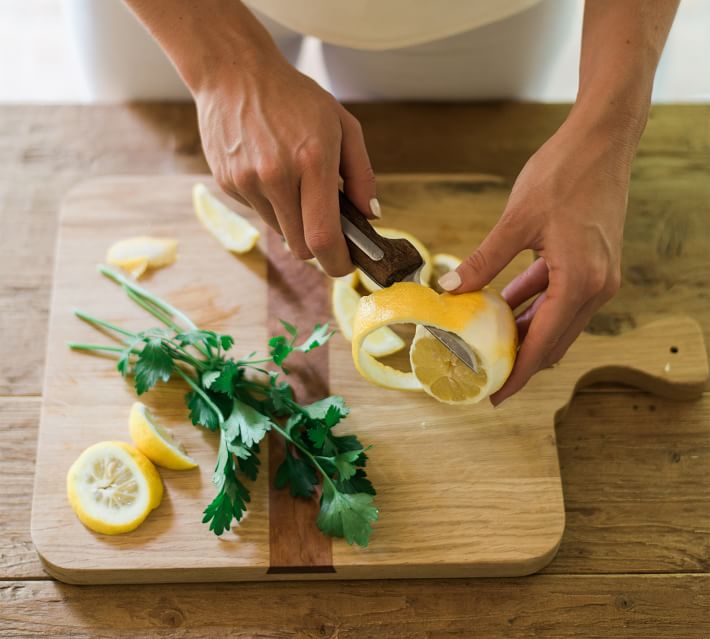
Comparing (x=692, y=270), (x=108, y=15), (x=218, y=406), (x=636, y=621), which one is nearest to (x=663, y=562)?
(x=636, y=621)

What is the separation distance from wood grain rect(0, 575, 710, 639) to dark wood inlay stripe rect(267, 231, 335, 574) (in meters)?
0.07

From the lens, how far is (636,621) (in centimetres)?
177

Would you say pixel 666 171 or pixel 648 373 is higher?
pixel 666 171

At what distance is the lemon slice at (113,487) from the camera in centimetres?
176

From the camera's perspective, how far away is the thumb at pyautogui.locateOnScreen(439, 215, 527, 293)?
5.20 ft

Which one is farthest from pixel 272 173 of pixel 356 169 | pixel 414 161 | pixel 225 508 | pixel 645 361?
pixel 645 361

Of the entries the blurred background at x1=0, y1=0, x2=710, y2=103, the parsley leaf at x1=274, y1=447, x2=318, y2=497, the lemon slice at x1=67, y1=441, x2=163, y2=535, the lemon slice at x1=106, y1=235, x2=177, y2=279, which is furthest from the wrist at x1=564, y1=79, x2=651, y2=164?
the blurred background at x1=0, y1=0, x2=710, y2=103

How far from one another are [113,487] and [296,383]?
16.7 inches

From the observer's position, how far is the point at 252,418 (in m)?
1.80

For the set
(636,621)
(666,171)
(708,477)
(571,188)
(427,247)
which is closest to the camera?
(571,188)

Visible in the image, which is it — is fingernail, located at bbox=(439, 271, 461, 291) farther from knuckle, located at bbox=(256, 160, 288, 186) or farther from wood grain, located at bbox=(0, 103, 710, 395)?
wood grain, located at bbox=(0, 103, 710, 395)

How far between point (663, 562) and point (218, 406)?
0.94 m

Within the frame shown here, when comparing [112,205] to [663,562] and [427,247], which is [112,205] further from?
[663,562]

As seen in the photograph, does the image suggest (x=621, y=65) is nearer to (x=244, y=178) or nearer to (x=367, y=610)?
(x=244, y=178)
